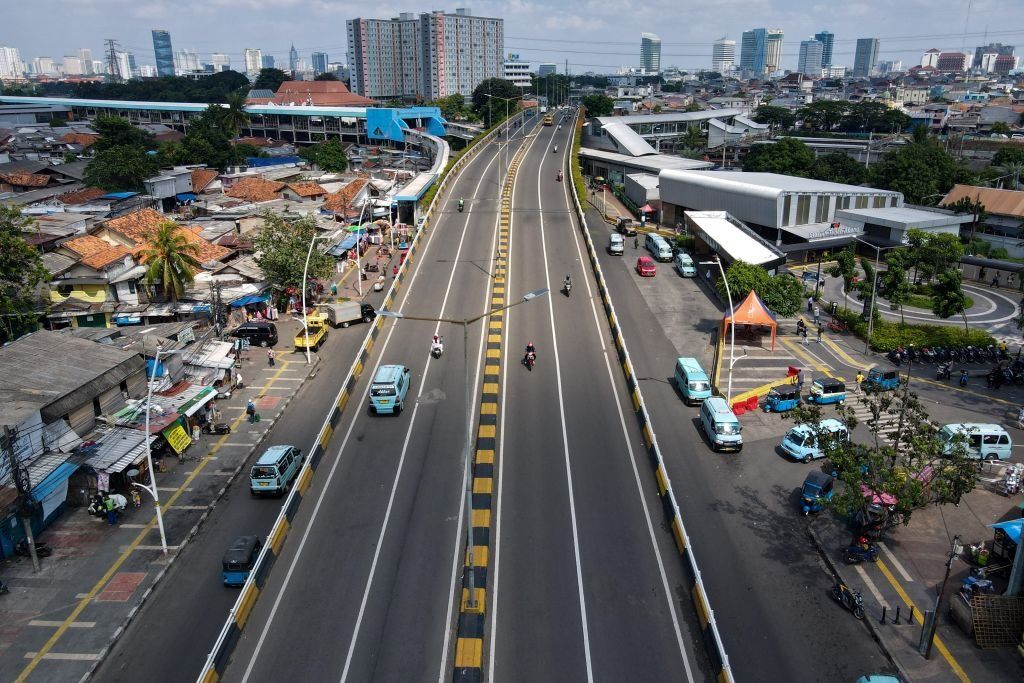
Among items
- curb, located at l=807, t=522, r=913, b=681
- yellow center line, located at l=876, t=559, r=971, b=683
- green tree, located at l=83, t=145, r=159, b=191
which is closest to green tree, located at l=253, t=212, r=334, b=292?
curb, located at l=807, t=522, r=913, b=681

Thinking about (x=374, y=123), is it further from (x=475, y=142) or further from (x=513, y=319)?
(x=513, y=319)

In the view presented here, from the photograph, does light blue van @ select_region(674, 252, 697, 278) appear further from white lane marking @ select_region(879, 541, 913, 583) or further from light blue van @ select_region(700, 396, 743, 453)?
white lane marking @ select_region(879, 541, 913, 583)

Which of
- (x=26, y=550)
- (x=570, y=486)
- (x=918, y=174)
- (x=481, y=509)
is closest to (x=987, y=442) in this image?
(x=570, y=486)

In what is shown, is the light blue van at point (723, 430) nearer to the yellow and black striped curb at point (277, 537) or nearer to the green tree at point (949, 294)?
the yellow and black striped curb at point (277, 537)

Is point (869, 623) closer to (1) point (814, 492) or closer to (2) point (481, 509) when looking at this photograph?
(1) point (814, 492)

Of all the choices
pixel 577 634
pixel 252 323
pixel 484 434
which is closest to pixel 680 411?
pixel 484 434
